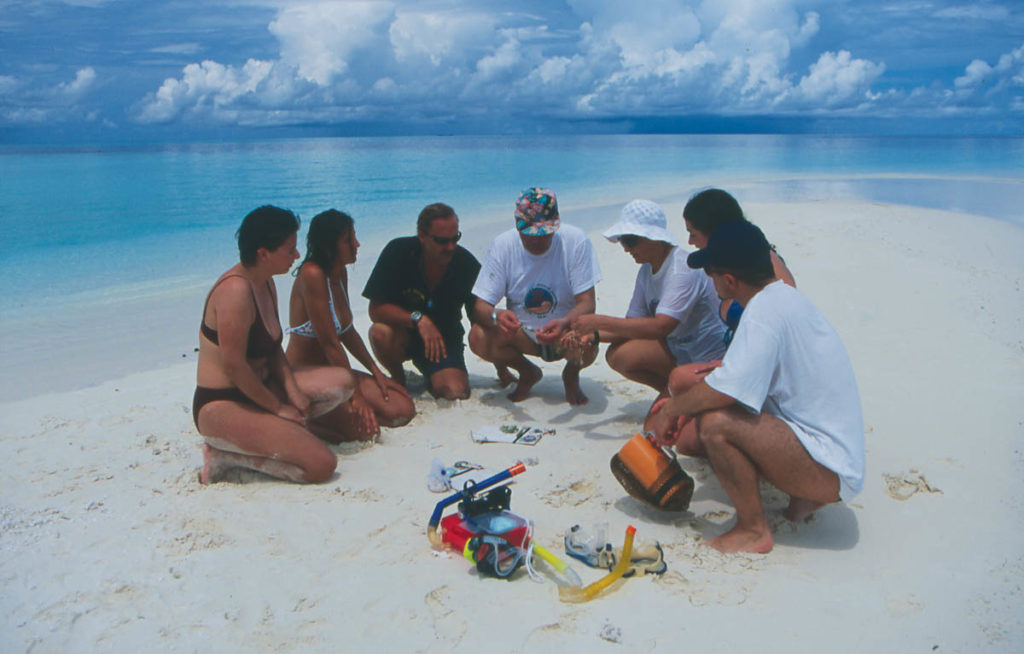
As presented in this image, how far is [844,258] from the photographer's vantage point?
9562 mm

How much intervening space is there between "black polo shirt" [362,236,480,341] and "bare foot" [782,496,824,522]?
105 inches

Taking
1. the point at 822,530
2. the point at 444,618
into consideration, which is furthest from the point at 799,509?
the point at 444,618

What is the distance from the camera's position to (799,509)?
3.26m

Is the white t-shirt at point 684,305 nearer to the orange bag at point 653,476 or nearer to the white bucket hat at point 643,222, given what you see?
the white bucket hat at point 643,222

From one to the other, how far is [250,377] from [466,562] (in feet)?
5.12

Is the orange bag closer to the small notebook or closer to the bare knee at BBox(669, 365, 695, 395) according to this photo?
the bare knee at BBox(669, 365, 695, 395)

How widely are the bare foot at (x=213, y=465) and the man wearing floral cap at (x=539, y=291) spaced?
77.9 inches

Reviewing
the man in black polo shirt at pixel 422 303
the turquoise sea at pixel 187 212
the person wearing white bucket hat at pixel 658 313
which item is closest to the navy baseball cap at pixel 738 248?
the person wearing white bucket hat at pixel 658 313

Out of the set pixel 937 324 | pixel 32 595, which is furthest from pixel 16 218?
pixel 937 324

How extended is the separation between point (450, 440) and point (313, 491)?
3.38 ft

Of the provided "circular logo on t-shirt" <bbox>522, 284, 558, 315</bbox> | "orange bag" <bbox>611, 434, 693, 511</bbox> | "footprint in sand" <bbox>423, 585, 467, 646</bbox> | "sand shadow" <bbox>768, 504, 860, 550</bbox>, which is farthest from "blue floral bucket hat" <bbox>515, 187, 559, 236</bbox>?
"footprint in sand" <bbox>423, 585, 467, 646</bbox>

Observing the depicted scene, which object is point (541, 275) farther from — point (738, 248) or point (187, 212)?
point (187, 212)

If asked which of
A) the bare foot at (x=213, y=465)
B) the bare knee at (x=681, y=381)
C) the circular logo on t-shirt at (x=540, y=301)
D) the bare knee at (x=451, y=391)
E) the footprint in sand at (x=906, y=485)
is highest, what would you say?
the circular logo on t-shirt at (x=540, y=301)

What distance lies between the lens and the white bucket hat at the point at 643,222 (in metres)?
4.18
